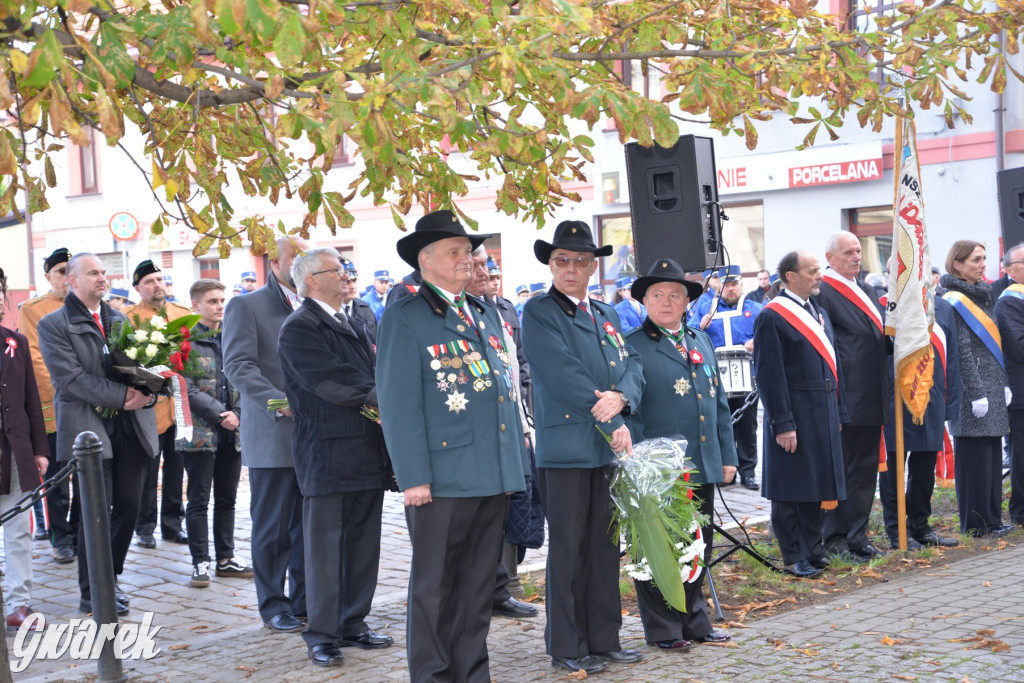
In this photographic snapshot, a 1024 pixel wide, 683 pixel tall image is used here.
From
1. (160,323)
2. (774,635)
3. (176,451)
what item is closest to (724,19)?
(774,635)

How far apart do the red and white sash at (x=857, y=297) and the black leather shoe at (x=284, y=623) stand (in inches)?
173

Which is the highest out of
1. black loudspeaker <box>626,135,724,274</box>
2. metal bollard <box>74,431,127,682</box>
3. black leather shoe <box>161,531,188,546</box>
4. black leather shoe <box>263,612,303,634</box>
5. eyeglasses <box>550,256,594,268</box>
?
black loudspeaker <box>626,135,724,274</box>

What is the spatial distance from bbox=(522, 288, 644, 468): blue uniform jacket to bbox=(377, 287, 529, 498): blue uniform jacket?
0.48m

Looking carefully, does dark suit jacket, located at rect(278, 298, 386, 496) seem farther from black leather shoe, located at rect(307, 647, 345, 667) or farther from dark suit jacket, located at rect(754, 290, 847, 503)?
dark suit jacket, located at rect(754, 290, 847, 503)

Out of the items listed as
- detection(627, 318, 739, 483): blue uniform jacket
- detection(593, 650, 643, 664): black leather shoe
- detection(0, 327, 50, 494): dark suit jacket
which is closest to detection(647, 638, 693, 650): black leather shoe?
detection(593, 650, 643, 664): black leather shoe

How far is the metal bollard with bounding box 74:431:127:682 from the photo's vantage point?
19.1ft

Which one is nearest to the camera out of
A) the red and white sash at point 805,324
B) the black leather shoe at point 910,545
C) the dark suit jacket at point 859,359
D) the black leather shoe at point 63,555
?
the red and white sash at point 805,324

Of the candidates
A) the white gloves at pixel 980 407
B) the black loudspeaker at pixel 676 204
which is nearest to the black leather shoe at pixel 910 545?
the white gloves at pixel 980 407

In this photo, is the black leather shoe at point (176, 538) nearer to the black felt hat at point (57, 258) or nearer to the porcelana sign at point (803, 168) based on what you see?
the black felt hat at point (57, 258)

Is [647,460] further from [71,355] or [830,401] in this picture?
[71,355]

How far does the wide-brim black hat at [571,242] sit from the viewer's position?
618cm

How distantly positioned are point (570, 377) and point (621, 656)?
4.68 ft

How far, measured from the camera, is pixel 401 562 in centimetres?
904

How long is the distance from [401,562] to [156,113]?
14.2ft
